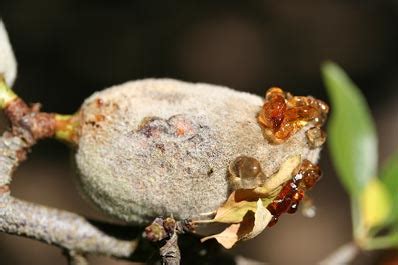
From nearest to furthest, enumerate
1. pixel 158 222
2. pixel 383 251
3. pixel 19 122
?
pixel 158 222
pixel 19 122
pixel 383 251

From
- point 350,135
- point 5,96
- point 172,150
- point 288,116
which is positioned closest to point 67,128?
point 5,96

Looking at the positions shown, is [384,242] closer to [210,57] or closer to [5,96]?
[5,96]

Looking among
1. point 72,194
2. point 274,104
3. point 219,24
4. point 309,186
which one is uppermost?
point 219,24

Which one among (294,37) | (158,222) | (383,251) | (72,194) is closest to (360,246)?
(383,251)

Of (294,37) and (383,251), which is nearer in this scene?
(383,251)

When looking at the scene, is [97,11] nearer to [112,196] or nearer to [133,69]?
[133,69]

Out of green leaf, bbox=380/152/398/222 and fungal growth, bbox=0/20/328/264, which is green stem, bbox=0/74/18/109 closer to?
fungal growth, bbox=0/20/328/264

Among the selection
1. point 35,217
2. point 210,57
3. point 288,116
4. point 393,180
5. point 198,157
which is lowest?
point 35,217

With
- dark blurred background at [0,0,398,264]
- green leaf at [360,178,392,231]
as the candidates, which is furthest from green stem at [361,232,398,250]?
dark blurred background at [0,0,398,264]
